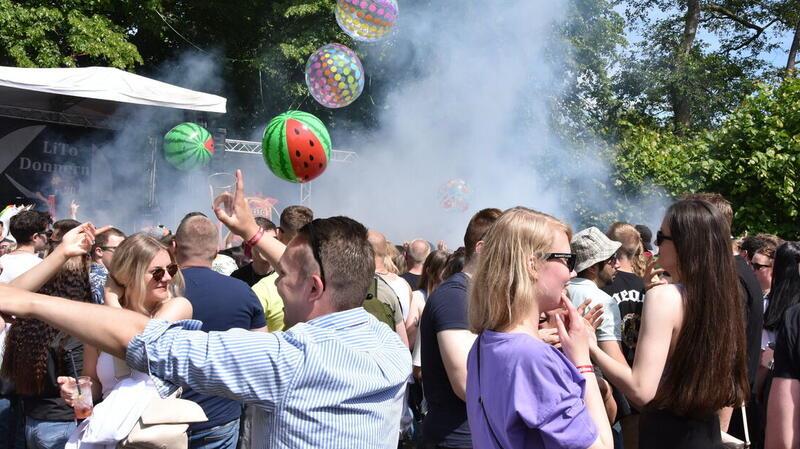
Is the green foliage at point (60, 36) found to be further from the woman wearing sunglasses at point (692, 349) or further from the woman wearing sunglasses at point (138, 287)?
the woman wearing sunglasses at point (692, 349)

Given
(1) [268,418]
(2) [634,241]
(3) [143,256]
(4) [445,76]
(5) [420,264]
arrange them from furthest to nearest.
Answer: (4) [445,76] → (5) [420,264] → (2) [634,241] → (3) [143,256] → (1) [268,418]

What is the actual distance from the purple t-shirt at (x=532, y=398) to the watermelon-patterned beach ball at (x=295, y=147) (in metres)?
4.87

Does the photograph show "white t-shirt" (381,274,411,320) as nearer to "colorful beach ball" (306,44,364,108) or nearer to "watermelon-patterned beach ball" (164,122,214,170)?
"colorful beach ball" (306,44,364,108)

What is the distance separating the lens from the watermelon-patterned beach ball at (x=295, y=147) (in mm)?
6973

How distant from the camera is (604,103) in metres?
22.3

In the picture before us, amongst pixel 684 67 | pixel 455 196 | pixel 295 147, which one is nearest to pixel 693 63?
pixel 684 67

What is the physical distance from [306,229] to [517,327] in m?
0.68

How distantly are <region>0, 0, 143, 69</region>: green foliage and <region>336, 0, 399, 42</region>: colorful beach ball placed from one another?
8.51 m

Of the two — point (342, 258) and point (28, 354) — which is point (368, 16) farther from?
point (342, 258)

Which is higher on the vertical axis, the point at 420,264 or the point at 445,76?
the point at 445,76

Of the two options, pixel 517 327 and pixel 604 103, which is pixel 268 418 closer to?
pixel 517 327

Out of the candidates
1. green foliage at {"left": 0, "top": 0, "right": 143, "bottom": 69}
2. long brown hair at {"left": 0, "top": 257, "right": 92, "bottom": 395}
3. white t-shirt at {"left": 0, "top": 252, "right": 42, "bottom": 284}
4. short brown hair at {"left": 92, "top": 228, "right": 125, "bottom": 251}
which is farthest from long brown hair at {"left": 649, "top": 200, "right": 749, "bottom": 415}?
green foliage at {"left": 0, "top": 0, "right": 143, "bottom": 69}

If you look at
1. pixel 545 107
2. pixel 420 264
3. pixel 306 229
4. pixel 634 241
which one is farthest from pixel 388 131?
pixel 306 229

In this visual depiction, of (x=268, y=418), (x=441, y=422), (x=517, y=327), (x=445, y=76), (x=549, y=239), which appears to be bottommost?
(x=441, y=422)
